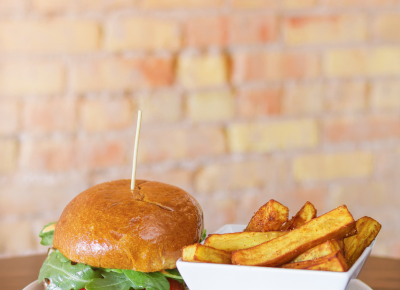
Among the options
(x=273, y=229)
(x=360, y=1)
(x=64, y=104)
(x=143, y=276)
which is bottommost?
(x=143, y=276)

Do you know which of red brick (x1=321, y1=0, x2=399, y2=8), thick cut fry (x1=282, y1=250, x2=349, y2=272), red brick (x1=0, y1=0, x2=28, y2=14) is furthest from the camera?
red brick (x1=321, y1=0, x2=399, y2=8)

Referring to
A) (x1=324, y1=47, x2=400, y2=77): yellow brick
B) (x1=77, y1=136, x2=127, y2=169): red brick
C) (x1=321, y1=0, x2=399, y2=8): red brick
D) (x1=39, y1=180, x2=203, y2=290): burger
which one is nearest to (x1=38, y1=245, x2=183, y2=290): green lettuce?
(x1=39, y1=180, x2=203, y2=290): burger

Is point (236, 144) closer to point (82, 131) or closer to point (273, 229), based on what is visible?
point (82, 131)

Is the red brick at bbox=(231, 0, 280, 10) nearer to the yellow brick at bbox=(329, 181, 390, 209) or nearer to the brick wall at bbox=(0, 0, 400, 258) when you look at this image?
the brick wall at bbox=(0, 0, 400, 258)

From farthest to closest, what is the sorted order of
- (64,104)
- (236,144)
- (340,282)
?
(236,144) < (64,104) < (340,282)

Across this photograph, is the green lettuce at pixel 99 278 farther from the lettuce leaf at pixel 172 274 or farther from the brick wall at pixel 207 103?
the brick wall at pixel 207 103

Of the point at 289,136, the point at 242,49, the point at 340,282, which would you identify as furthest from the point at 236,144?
the point at 340,282

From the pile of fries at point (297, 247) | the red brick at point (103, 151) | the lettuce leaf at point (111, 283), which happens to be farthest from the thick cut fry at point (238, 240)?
the red brick at point (103, 151)
